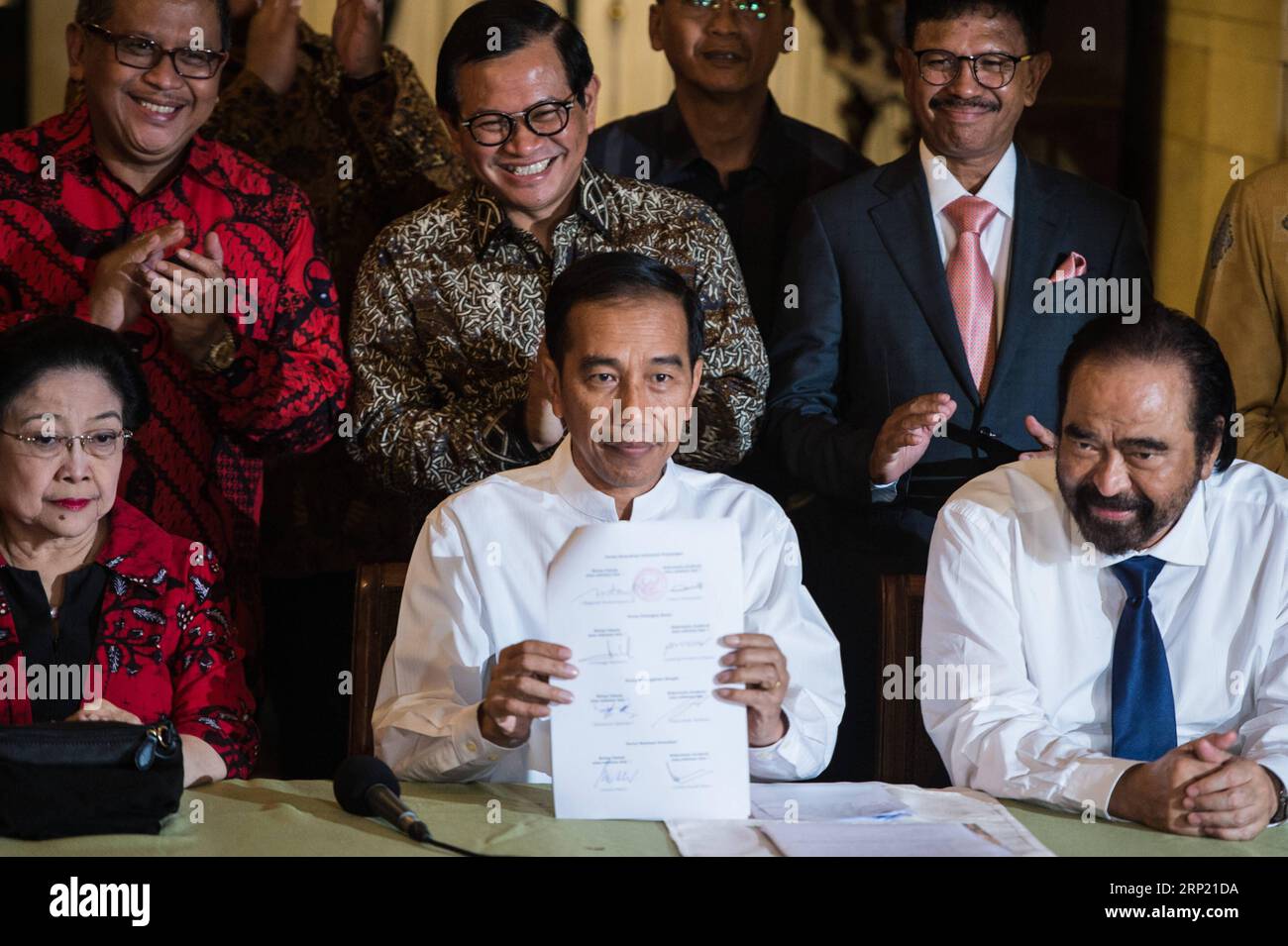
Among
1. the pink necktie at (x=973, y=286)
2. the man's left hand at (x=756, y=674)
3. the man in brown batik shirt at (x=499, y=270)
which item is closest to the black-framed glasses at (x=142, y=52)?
the man in brown batik shirt at (x=499, y=270)

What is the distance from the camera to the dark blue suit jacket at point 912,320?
10.5 ft

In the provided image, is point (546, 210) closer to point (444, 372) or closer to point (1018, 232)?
point (444, 372)

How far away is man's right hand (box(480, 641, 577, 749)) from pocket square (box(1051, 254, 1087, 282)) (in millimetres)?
1580

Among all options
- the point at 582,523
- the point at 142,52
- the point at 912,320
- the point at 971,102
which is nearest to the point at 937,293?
the point at 912,320

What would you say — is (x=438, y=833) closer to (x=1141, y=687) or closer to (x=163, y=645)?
(x=163, y=645)

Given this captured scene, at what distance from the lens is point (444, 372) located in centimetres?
313

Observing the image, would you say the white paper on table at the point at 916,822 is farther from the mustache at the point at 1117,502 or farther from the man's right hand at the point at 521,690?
the mustache at the point at 1117,502

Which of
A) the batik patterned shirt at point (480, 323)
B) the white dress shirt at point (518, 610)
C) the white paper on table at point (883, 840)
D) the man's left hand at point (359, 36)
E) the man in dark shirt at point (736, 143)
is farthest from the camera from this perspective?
the man in dark shirt at point (736, 143)

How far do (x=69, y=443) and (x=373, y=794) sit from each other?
81 centimetres

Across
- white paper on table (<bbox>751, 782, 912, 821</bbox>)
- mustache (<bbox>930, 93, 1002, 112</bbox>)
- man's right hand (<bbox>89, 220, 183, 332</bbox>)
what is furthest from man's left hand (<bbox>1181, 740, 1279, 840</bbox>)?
man's right hand (<bbox>89, 220, 183, 332</bbox>)

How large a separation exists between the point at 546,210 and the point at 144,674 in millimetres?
1221

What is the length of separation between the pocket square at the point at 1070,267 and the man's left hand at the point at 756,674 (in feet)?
4.58

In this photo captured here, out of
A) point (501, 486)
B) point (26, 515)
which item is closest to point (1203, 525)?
point (501, 486)

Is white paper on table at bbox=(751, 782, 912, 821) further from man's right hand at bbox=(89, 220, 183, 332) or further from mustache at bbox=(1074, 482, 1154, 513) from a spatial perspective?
man's right hand at bbox=(89, 220, 183, 332)
